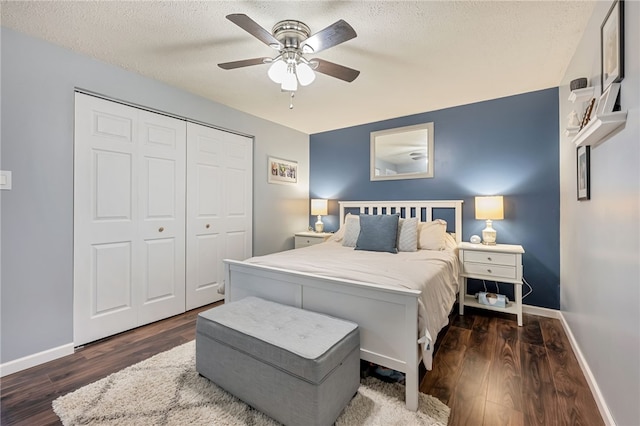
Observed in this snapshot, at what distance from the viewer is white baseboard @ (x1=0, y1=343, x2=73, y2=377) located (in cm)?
187

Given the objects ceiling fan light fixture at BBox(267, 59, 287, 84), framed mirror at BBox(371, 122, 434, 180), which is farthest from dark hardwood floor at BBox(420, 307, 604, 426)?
ceiling fan light fixture at BBox(267, 59, 287, 84)

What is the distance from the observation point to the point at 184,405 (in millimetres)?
1560

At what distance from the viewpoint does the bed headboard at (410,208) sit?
10.8 ft

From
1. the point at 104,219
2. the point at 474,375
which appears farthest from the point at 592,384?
the point at 104,219

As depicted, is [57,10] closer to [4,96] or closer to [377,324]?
[4,96]

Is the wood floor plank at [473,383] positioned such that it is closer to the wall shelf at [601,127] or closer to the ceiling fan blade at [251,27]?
the wall shelf at [601,127]

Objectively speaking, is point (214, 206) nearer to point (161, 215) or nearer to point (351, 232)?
point (161, 215)

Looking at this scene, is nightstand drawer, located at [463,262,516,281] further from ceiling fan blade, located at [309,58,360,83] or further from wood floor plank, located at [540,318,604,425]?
ceiling fan blade, located at [309,58,360,83]

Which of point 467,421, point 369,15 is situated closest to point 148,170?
point 369,15

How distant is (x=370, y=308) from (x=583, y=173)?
68.7 inches

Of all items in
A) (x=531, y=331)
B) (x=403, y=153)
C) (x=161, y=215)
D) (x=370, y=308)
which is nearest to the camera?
(x=370, y=308)

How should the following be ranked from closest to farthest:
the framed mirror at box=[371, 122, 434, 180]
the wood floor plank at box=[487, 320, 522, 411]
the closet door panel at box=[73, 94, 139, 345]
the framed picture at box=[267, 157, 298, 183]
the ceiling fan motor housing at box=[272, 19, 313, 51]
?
the wood floor plank at box=[487, 320, 522, 411] → the ceiling fan motor housing at box=[272, 19, 313, 51] → the closet door panel at box=[73, 94, 139, 345] → the framed mirror at box=[371, 122, 434, 180] → the framed picture at box=[267, 157, 298, 183]

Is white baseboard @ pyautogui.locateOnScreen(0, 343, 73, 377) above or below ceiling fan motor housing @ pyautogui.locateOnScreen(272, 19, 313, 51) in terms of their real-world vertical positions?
below

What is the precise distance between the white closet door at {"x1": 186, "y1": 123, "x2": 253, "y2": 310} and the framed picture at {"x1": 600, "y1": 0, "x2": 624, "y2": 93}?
10.7ft
